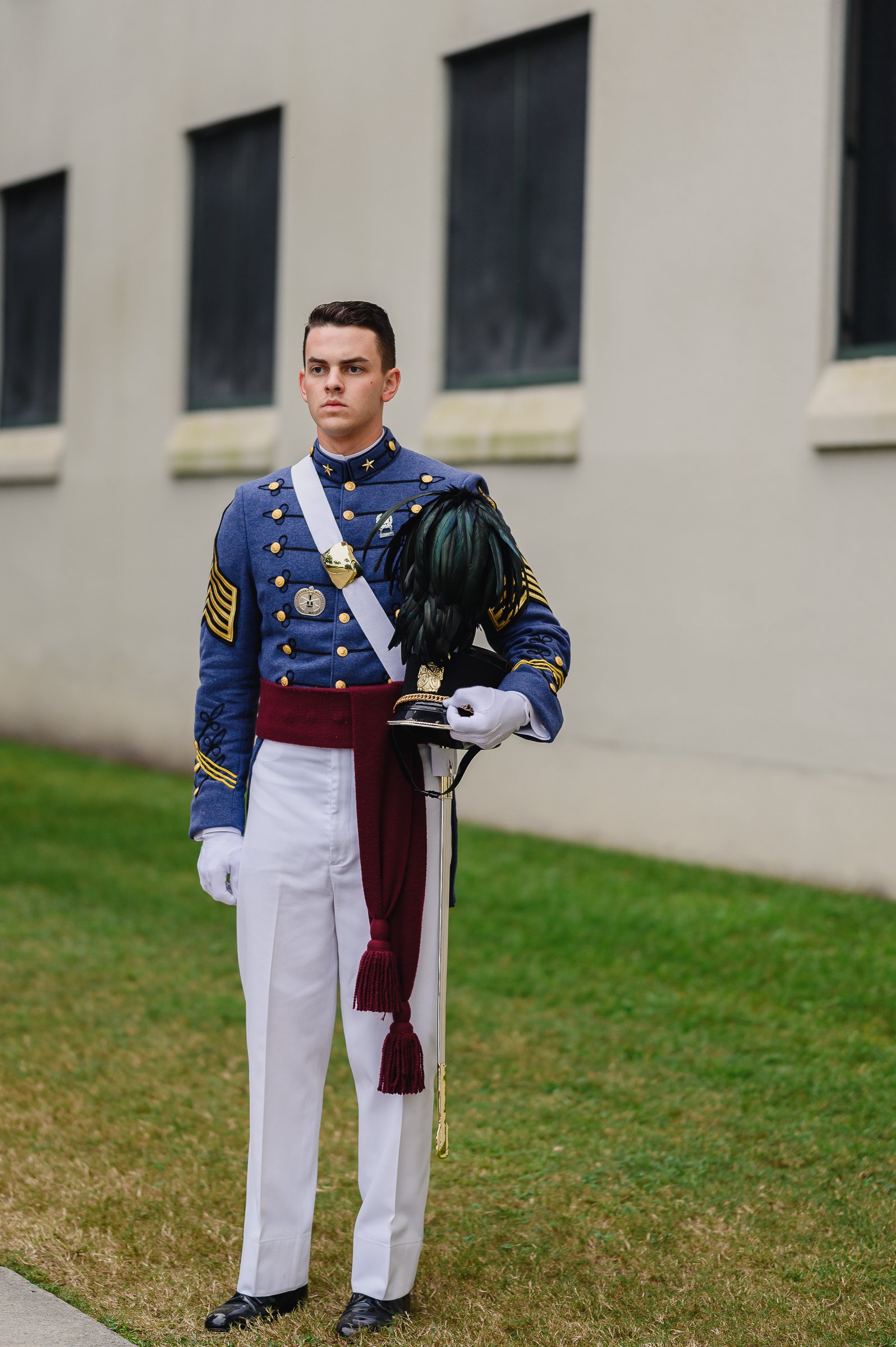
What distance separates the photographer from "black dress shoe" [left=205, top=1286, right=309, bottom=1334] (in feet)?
→ 12.3

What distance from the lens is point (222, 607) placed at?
12.5ft

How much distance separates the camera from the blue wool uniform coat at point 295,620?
12.1 ft

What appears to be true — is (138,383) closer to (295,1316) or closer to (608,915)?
(608,915)

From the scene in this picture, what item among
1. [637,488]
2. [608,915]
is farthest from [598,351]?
[608,915]

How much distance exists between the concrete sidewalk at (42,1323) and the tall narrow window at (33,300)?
12.2 m

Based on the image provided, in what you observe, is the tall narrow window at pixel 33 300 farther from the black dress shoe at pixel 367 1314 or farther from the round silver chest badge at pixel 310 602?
the black dress shoe at pixel 367 1314

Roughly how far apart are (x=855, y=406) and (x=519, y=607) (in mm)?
5047

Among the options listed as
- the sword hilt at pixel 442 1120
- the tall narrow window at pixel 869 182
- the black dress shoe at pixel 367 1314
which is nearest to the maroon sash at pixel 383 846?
the sword hilt at pixel 442 1120

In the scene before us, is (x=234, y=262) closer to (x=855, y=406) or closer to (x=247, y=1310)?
(x=855, y=406)

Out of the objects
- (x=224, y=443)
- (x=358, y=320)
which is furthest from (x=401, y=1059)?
(x=224, y=443)

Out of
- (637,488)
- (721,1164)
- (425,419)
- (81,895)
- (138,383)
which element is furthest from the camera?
(138,383)

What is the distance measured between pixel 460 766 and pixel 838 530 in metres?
5.09

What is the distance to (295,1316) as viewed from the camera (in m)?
3.80

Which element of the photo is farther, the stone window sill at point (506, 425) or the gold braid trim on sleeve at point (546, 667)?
the stone window sill at point (506, 425)
